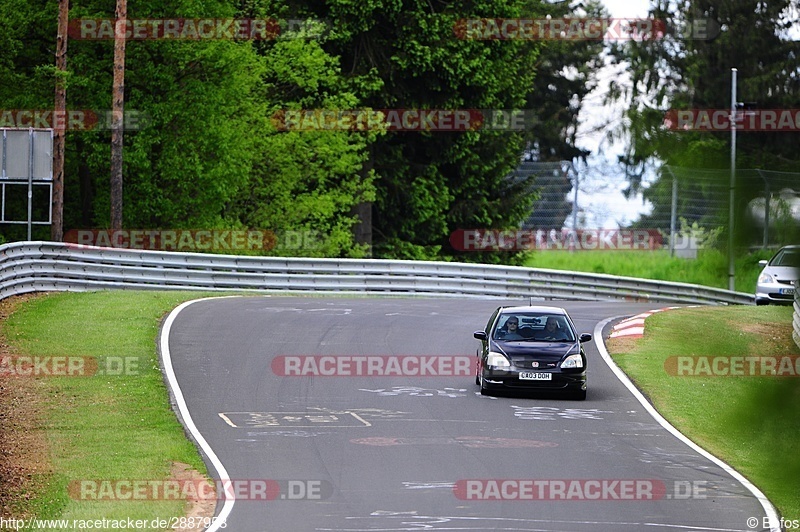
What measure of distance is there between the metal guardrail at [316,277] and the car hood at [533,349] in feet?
41.1

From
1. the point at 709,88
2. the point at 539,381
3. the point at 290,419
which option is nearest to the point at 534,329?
the point at 539,381

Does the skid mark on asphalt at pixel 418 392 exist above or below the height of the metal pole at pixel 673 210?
below

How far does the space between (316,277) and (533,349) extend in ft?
49.8

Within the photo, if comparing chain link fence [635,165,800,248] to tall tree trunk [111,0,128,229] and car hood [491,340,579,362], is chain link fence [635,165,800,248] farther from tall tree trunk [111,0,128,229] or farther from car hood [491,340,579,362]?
tall tree trunk [111,0,128,229]

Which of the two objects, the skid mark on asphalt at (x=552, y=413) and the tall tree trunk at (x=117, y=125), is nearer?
the skid mark on asphalt at (x=552, y=413)

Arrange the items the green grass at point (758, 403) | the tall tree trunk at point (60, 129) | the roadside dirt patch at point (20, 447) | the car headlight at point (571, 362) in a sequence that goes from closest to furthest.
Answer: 1. the green grass at point (758, 403)
2. the roadside dirt patch at point (20, 447)
3. the car headlight at point (571, 362)
4. the tall tree trunk at point (60, 129)

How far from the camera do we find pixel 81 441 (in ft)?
49.7

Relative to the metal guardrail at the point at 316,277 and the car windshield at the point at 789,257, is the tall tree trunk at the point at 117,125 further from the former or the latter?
the car windshield at the point at 789,257

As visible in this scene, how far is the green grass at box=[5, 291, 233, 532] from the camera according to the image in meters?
12.4

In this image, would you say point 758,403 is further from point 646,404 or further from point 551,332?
point 551,332

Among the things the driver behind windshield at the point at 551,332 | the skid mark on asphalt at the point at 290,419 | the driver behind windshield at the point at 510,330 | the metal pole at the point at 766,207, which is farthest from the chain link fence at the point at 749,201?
the driver behind windshield at the point at 551,332

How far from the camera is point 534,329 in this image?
19.6 metres

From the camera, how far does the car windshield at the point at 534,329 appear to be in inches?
754

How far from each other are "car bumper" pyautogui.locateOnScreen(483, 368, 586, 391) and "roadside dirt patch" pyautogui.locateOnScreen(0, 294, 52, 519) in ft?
22.9
